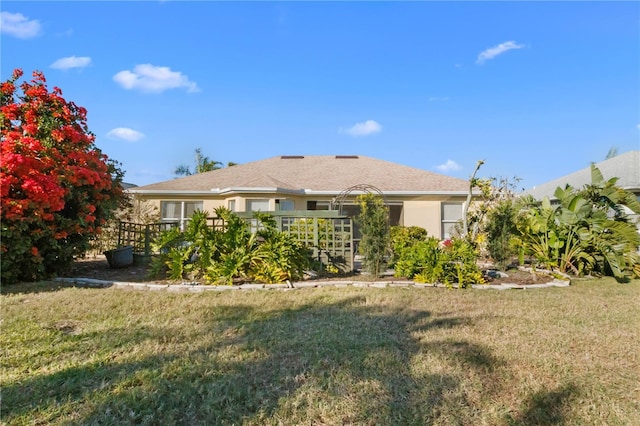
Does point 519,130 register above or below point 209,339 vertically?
above

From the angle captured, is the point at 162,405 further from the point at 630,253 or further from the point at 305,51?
the point at 305,51

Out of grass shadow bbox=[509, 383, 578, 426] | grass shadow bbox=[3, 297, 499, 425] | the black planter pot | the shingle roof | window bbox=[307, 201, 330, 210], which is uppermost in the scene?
the shingle roof

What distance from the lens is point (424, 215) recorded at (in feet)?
54.4

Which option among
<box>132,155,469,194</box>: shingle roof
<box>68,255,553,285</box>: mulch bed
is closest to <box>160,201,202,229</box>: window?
<box>132,155,469,194</box>: shingle roof

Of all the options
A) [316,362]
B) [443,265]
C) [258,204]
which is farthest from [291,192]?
[316,362]

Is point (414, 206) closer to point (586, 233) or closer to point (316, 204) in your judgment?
point (316, 204)

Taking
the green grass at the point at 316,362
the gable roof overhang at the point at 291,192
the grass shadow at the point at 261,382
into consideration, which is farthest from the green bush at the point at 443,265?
the gable roof overhang at the point at 291,192

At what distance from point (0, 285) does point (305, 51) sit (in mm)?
11159

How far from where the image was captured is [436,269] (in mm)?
7691

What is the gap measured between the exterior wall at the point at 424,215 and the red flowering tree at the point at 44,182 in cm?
1234

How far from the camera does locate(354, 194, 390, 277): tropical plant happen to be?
324 inches

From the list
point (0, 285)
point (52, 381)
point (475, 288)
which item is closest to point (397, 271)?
point (475, 288)

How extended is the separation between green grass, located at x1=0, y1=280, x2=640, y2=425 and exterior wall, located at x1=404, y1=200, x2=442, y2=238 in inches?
413

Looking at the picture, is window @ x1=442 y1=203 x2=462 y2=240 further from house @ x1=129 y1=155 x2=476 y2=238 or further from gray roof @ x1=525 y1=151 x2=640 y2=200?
gray roof @ x1=525 y1=151 x2=640 y2=200
